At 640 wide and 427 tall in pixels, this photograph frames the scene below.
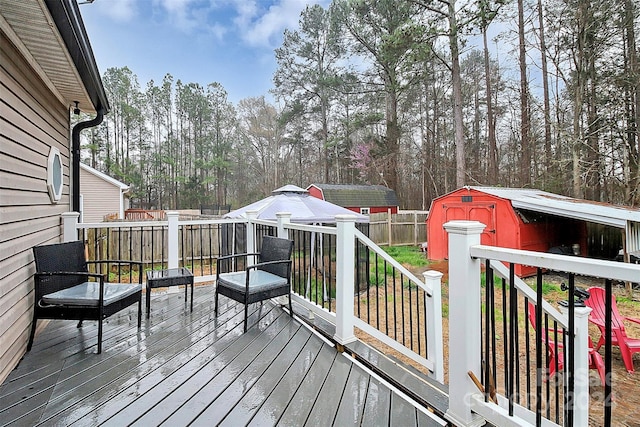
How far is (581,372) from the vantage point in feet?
5.57

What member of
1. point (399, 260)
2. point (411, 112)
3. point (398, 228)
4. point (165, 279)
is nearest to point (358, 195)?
point (398, 228)

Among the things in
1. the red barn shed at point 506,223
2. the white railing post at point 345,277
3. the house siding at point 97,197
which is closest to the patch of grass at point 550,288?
the red barn shed at point 506,223

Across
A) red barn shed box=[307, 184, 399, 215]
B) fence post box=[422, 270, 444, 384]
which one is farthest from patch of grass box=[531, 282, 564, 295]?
red barn shed box=[307, 184, 399, 215]

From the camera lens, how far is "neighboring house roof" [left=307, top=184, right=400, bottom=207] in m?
16.5

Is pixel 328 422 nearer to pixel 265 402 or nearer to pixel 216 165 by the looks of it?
pixel 265 402

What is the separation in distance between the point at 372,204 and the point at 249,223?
12804 millimetres

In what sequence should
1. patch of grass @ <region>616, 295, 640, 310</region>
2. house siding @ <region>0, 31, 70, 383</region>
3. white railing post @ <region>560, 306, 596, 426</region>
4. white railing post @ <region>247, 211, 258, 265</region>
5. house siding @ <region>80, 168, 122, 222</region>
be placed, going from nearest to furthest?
white railing post @ <region>560, 306, 596, 426</region> < house siding @ <region>0, 31, 70, 383</region> < white railing post @ <region>247, 211, 258, 265</region> < patch of grass @ <region>616, 295, 640, 310</region> < house siding @ <region>80, 168, 122, 222</region>

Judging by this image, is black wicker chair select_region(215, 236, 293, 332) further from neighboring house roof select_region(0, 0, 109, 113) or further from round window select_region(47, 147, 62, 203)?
neighboring house roof select_region(0, 0, 109, 113)

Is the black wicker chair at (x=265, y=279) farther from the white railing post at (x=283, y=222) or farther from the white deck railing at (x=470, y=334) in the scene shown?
the white deck railing at (x=470, y=334)

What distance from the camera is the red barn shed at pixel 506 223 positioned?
8953 millimetres

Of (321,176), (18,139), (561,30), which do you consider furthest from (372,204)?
(18,139)

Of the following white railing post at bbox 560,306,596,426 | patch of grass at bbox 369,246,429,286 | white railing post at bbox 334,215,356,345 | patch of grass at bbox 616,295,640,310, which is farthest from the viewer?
patch of grass at bbox 369,246,429,286

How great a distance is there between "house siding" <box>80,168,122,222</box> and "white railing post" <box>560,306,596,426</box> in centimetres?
1705

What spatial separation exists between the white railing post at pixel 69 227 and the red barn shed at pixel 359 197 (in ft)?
41.8
